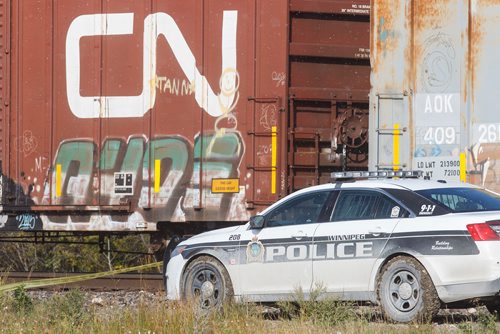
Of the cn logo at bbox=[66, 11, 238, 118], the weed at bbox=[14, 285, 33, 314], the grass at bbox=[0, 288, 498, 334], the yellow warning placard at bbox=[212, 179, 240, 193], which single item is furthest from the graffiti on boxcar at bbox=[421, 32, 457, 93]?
the weed at bbox=[14, 285, 33, 314]

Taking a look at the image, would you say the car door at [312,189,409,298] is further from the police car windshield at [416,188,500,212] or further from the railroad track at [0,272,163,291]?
the railroad track at [0,272,163,291]

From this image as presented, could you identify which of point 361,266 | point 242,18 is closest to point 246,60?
point 242,18

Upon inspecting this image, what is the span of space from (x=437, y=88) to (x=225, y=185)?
9.38 ft

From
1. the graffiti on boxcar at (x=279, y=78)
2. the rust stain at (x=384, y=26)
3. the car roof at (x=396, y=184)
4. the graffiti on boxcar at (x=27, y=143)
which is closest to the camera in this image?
the car roof at (x=396, y=184)

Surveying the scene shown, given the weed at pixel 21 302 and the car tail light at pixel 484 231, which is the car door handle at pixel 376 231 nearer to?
the car tail light at pixel 484 231

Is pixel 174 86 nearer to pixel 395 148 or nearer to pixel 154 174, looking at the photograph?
pixel 154 174

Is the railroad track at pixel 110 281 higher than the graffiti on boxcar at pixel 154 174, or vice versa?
the graffiti on boxcar at pixel 154 174

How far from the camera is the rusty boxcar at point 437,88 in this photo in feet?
37.3

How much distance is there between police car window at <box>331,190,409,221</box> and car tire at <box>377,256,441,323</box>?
0.50m

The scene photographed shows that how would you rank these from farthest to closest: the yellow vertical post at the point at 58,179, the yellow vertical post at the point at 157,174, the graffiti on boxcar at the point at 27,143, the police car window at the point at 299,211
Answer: the graffiti on boxcar at the point at 27,143, the yellow vertical post at the point at 58,179, the yellow vertical post at the point at 157,174, the police car window at the point at 299,211

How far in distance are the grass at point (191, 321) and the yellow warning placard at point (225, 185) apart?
10.8ft

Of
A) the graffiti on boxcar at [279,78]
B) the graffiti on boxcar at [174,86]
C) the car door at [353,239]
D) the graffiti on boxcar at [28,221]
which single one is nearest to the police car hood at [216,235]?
the car door at [353,239]

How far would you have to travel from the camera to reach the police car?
30.2ft

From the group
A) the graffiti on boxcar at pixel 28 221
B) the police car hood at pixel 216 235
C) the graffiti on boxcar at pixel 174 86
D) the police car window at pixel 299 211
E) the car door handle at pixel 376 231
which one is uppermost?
the graffiti on boxcar at pixel 174 86
